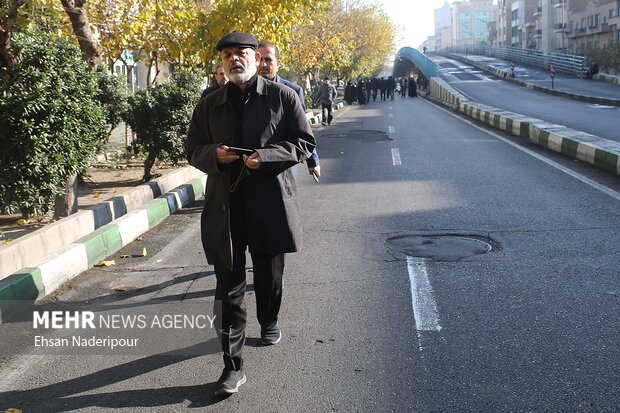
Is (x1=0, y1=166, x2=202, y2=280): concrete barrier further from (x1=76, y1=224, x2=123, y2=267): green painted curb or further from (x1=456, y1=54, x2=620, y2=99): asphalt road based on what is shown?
(x1=456, y1=54, x2=620, y2=99): asphalt road

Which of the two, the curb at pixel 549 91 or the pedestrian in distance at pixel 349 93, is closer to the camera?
the curb at pixel 549 91

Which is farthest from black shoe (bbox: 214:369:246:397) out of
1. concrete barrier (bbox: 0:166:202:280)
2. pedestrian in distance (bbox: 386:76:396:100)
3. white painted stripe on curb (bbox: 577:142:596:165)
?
pedestrian in distance (bbox: 386:76:396:100)

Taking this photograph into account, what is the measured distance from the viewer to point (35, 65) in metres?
7.95

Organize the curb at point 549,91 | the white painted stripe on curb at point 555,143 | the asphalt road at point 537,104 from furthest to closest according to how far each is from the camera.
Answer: the curb at point 549,91 < the asphalt road at point 537,104 < the white painted stripe on curb at point 555,143

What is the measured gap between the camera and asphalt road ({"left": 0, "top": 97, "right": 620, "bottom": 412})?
380cm

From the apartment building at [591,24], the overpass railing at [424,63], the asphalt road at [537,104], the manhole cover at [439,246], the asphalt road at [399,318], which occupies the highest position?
the apartment building at [591,24]

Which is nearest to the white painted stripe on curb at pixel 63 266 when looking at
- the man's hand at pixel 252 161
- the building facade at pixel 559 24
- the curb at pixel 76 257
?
the curb at pixel 76 257

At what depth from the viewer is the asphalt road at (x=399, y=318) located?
12.5ft

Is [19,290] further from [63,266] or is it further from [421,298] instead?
[421,298]

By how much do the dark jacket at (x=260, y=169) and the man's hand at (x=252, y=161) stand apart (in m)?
0.09

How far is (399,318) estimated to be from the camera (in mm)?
5027

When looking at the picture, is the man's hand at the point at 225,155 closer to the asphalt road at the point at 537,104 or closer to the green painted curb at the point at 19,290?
the green painted curb at the point at 19,290

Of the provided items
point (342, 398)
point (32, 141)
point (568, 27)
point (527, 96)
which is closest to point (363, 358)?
point (342, 398)

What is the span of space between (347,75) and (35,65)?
5987 cm
